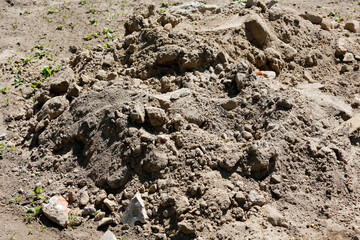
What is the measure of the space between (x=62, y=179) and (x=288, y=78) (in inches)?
126

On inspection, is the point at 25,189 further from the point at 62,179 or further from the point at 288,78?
the point at 288,78

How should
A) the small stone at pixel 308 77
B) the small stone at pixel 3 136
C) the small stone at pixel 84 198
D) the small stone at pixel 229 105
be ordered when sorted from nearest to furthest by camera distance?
the small stone at pixel 84 198, the small stone at pixel 229 105, the small stone at pixel 3 136, the small stone at pixel 308 77

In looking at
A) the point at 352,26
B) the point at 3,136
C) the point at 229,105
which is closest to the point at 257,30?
the point at 229,105

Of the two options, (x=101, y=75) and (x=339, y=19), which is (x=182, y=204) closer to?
(x=101, y=75)

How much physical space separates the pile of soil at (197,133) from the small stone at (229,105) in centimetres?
3

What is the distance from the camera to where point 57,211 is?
3.87m

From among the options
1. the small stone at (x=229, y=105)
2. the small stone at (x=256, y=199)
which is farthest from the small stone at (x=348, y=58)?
the small stone at (x=256, y=199)

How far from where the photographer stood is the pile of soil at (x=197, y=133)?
3.70m

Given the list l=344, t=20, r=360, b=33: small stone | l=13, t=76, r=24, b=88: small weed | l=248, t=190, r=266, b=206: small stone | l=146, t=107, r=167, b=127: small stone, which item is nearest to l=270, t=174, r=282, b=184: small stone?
l=248, t=190, r=266, b=206: small stone

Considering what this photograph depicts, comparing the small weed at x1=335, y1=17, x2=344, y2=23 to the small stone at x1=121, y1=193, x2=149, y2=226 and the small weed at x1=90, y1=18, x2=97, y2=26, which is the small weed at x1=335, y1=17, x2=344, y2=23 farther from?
the small stone at x1=121, y1=193, x2=149, y2=226

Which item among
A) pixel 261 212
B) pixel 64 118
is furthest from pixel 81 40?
pixel 261 212

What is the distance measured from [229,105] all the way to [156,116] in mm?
884

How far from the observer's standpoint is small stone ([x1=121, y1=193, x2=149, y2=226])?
3.68 metres

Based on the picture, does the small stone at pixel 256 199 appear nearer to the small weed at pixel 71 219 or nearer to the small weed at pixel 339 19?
the small weed at pixel 71 219
